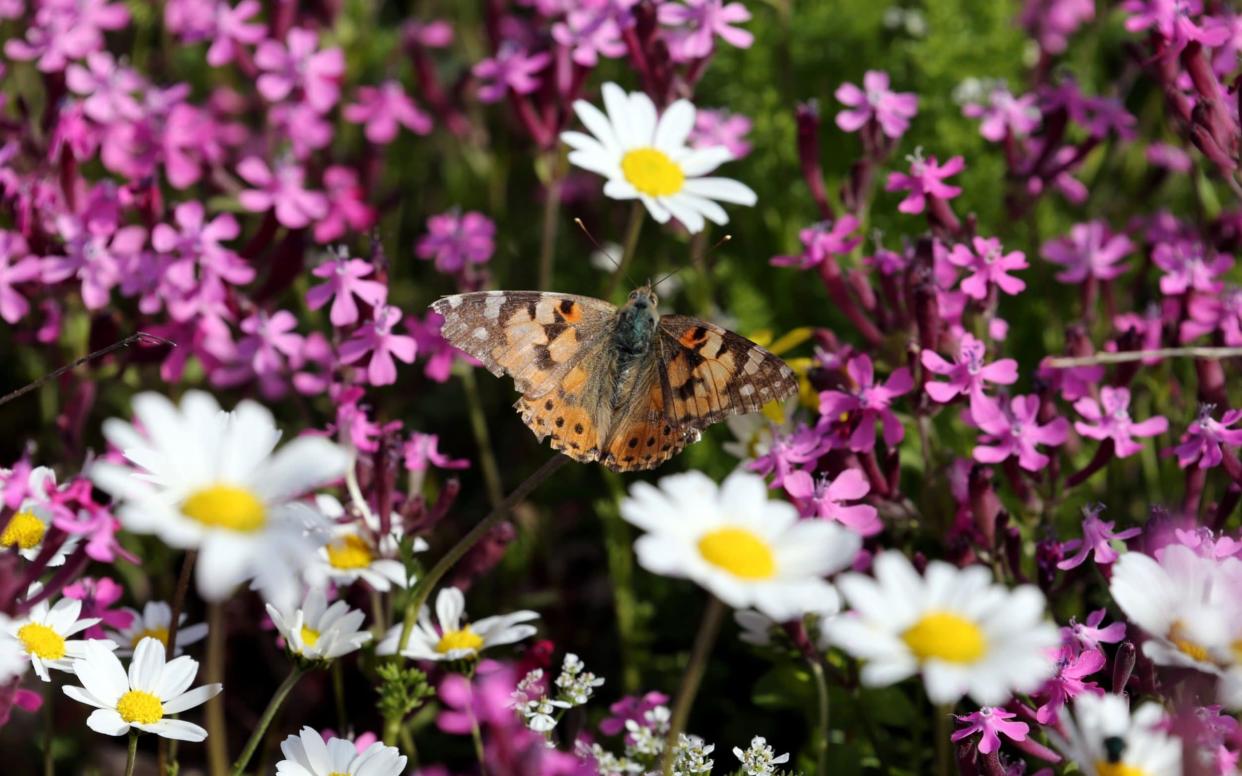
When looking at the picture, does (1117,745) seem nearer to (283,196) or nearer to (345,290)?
(345,290)

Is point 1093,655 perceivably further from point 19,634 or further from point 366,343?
point 19,634

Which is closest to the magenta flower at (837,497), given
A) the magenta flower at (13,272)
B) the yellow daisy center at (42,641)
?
the yellow daisy center at (42,641)

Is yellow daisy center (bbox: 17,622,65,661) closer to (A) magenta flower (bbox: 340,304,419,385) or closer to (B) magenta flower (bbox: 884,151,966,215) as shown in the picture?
(A) magenta flower (bbox: 340,304,419,385)

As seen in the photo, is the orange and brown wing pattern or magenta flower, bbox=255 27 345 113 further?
magenta flower, bbox=255 27 345 113

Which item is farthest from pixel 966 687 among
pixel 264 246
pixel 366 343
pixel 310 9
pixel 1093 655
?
pixel 310 9

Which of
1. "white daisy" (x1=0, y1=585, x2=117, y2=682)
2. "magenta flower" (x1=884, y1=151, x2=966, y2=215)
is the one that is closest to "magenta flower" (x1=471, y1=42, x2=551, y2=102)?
"magenta flower" (x1=884, y1=151, x2=966, y2=215)

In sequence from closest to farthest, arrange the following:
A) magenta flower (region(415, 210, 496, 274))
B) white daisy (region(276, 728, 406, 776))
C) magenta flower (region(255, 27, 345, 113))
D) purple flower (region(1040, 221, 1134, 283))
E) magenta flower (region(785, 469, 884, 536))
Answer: white daisy (region(276, 728, 406, 776)) < magenta flower (region(785, 469, 884, 536)) < purple flower (region(1040, 221, 1134, 283)) < magenta flower (region(415, 210, 496, 274)) < magenta flower (region(255, 27, 345, 113))

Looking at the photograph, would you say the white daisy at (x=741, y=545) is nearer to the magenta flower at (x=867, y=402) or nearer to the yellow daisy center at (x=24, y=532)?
the magenta flower at (x=867, y=402)
